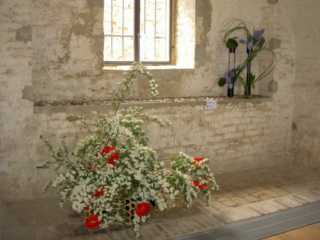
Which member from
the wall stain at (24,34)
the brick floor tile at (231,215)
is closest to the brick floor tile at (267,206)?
the brick floor tile at (231,215)

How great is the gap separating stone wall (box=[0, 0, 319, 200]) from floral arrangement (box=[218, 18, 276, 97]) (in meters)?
0.10

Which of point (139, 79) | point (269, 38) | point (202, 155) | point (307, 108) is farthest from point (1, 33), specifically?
point (307, 108)

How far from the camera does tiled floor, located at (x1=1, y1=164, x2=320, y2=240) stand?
3.40 metres

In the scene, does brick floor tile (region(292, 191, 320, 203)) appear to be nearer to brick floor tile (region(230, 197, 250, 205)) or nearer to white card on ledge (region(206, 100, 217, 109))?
brick floor tile (region(230, 197, 250, 205))

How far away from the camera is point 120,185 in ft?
10.9

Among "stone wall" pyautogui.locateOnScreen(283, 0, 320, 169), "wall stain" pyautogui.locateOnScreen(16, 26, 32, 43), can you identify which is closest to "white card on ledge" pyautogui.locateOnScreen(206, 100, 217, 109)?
"stone wall" pyautogui.locateOnScreen(283, 0, 320, 169)

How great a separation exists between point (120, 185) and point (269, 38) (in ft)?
11.5

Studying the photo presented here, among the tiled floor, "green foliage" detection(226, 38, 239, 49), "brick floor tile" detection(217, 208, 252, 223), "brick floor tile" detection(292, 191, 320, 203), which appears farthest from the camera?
"green foliage" detection(226, 38, 239, 49)

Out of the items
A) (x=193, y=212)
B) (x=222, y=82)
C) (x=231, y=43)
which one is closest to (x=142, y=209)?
(x=193, y=212)

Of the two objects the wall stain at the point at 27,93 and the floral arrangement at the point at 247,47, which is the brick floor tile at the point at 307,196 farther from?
the wall stain at the point at 27,93

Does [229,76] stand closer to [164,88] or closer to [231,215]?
[164,88]

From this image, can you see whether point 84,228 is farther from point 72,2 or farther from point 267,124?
point 267,124

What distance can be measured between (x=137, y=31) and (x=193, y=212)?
2.61 meters

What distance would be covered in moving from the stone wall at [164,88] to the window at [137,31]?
29 cm
